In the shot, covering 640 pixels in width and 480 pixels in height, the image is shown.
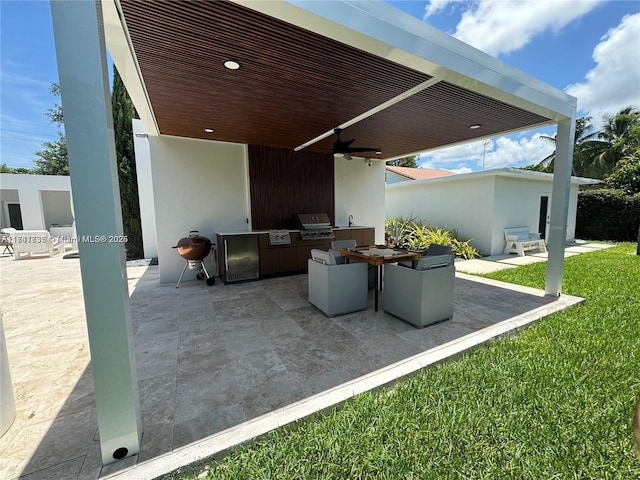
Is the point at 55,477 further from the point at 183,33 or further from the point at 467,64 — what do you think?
the point at 467,64

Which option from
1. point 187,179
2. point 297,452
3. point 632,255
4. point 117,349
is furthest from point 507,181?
point 117,349

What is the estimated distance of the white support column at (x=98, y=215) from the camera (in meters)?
1.43

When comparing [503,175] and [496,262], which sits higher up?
[503,175]

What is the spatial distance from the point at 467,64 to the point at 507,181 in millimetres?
7328

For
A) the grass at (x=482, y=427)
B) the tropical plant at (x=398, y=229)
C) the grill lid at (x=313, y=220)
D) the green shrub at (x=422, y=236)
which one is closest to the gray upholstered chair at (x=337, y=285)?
the grass at (x=482, y=427)

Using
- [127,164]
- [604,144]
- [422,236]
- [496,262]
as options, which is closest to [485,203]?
[496,262]

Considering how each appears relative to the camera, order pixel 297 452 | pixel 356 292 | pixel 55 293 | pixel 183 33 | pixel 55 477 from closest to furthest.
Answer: pixel 55 477 → pixel 297 452 → pixel 183 33 → pixel 356 292 → pixel 55 293

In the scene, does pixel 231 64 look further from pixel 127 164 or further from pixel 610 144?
pixel 610 144

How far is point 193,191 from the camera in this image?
6.14m

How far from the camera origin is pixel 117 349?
1648mm

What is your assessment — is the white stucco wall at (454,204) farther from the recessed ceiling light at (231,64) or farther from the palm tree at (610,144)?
the palm tree at (610,144)

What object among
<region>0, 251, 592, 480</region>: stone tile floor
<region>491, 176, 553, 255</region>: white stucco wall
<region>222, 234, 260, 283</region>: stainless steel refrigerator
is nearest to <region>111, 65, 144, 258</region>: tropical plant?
<region>0, 251, 592, 480</region>: stone tile floor

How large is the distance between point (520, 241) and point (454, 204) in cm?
231

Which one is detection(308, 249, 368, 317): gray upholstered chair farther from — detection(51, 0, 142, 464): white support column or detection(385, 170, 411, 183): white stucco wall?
detection(385, 170, 411, 183): white stucco wall
